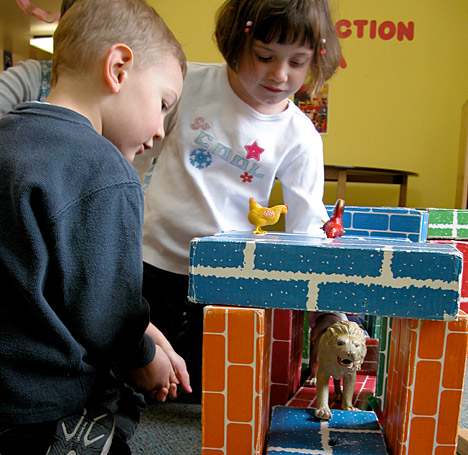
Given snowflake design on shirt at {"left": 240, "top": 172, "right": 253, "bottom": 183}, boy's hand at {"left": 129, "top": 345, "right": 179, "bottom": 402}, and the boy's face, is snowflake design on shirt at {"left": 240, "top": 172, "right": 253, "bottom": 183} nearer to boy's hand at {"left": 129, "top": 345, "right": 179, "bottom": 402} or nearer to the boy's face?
the boy's face

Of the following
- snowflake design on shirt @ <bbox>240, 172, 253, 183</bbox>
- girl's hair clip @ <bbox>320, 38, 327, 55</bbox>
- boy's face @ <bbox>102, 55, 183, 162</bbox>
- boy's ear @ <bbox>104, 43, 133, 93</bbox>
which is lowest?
snowflake design on shirt @ <bbox>240, 172, 253, 183</bbox>

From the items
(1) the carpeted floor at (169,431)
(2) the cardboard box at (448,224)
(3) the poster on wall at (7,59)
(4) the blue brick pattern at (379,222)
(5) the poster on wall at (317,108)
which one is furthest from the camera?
(3) the poster on wall at (7,59)

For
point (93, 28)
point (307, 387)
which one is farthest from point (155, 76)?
point (307, 387)

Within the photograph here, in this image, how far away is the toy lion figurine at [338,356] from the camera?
1.85 ft

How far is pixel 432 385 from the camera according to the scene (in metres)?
0.43

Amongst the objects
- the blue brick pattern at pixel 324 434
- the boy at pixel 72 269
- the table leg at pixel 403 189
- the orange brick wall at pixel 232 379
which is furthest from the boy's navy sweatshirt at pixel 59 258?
the table leg at pixel 403 189

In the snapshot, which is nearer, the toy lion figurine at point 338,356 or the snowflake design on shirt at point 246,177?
the toy lion figurine at point 338,356

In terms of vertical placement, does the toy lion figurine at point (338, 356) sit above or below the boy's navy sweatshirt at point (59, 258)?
below

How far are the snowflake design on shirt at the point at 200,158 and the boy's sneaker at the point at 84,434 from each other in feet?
1.70

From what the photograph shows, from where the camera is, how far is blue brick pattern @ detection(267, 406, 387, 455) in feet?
1.61

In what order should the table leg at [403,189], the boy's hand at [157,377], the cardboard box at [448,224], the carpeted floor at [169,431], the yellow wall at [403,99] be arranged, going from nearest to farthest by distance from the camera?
the boy's hand at [157,377] → the carpeted floor at [169,431] → the cardboard box at [448,224] → the table leg at [403,189] → the yellow wall at [403,99]

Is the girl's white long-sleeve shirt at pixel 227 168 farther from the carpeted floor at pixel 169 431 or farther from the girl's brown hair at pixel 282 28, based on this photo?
the carpeted floor at pixel 169 431

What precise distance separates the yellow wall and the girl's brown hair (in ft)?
5.93

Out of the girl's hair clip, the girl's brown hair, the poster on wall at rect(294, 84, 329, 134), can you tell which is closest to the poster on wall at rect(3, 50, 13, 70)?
the poster on wall at rect(294, 84, 329, 134)
